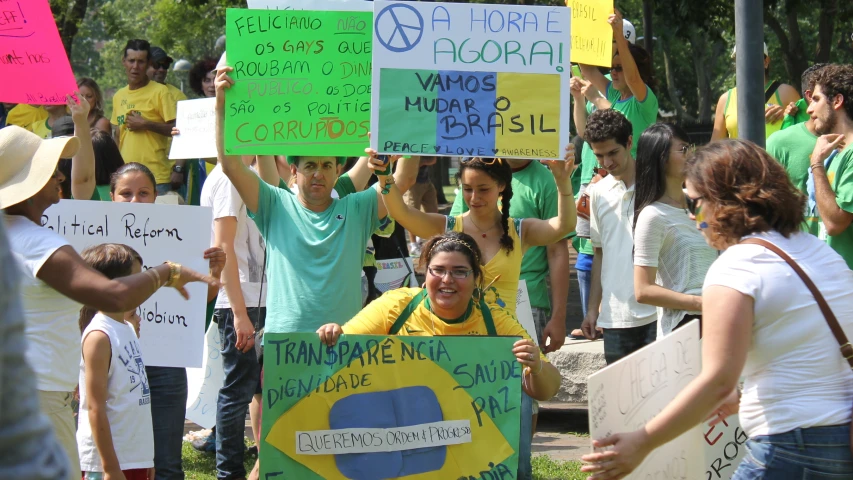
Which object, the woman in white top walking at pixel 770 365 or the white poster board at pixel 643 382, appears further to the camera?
the white poster board at pixel 643 382

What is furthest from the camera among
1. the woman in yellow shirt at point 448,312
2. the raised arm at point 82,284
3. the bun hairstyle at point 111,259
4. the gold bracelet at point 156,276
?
the woman in yellow shirt at point 448,312

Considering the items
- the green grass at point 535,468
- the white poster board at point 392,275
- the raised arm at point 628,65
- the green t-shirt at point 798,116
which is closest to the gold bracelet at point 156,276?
the green grass at point 535,468

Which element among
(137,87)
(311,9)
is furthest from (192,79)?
(311,9)

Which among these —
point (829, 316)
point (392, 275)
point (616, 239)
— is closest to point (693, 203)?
point (829, 316)

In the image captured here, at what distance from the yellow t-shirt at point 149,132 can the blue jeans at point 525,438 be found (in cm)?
511

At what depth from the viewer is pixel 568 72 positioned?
194 inches

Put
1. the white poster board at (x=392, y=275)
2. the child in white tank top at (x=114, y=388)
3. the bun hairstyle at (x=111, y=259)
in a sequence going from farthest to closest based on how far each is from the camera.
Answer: the white poster board at (x=392, y=275) → the bun hairstyle at (x=111, y=259) → the child in white tank top at (x=114, y=388)

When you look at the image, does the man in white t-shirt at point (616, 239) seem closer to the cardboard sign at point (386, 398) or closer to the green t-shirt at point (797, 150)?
the green t-shirt at point (797, 150)

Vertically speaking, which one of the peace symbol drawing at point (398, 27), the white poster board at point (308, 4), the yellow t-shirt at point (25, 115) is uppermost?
the white poster board at point (308, 4)

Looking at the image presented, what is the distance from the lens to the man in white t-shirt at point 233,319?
5590mm

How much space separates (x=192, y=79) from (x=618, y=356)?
4184mm

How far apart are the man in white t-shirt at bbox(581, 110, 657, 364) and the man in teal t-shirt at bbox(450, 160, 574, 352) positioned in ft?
0.72

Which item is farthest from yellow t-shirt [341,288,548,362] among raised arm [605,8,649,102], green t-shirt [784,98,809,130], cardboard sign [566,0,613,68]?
green t-shirt [784,98,809,130]

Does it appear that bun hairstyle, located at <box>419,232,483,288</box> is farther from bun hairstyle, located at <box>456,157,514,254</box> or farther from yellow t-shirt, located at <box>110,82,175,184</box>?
yellow t-shirt, located at <box>110,82,175,184</box>
